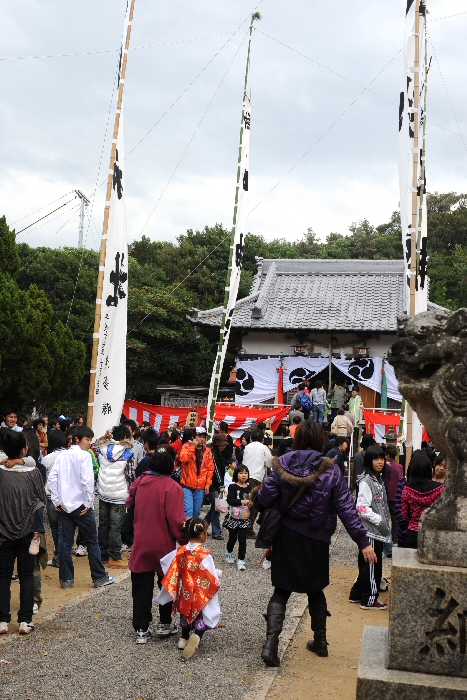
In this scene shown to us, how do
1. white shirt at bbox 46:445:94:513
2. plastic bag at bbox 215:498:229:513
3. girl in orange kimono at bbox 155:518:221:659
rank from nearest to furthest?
1. girl in orange kimono at bbox 155:518:221:659
2. white shirt at bbox 46:445:94:513
3. plastic bag at bbox 215:498:229:513

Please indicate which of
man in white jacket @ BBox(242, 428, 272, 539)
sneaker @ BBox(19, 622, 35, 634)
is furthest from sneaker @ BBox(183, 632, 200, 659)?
man in white jacket @ BBox(242, 428, 272, 539)

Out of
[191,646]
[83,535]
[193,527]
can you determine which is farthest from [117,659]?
[83,535]

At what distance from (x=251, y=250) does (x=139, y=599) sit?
98.4 ft

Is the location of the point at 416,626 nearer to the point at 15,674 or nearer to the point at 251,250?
the point at 15,674

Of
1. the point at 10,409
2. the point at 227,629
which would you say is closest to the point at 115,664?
the point at 227,629

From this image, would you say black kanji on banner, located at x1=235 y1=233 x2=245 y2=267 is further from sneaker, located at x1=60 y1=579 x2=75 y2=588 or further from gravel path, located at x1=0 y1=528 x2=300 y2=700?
gravel path, located at x1=0 y1=528 x2=300 y2=700

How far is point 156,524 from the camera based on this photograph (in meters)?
6.04

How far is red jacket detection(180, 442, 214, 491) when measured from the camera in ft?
31.6

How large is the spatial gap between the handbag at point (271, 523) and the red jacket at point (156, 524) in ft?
2.84

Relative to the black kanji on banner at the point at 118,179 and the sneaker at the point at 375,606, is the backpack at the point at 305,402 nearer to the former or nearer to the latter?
the black kanji on banner at the point at 118,179

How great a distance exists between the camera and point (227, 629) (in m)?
6.50

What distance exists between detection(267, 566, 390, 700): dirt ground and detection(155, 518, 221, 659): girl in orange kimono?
716mm

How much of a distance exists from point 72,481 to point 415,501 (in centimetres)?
361

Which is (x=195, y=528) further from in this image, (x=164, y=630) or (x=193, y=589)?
(x=164, y=630)
